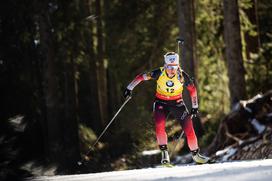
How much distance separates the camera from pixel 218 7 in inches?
802

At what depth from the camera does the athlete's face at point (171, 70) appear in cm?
877

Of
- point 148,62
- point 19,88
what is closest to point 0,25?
point 19,88

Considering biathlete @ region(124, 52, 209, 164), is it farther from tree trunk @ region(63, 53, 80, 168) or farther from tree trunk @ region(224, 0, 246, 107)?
tree trunk @ region(63, 53, 80, 168)

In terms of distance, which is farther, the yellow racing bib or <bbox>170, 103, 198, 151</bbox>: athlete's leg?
<bbox>170, 103, 198, 151</bbox>: athlete's leg

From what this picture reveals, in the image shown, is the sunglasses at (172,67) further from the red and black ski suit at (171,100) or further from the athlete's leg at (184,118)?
the athlete's leg at (184,118)

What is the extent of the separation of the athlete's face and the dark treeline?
2.27 m

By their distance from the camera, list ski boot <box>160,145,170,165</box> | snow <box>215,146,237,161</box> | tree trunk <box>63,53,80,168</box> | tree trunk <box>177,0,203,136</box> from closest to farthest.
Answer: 1. ski boot <box>160,145,170,165</box>
2. snow <box>215,146,237,161</box>
3. tree trunk <box>63,53,80,168</box>
4. tree trunk <box>177,0,203,136</box>

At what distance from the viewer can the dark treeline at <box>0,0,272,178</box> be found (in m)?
15.1

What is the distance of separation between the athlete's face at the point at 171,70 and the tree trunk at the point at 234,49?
246 inches

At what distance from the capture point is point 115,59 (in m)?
24.0

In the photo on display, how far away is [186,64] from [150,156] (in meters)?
3.24

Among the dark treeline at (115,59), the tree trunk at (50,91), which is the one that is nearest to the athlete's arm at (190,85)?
the dark treeline at (115,59)

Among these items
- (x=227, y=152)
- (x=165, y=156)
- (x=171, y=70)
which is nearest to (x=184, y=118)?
(x=165, y=156)

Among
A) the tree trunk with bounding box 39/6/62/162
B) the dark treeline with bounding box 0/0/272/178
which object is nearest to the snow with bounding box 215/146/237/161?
the dark treeline with bounding box 0/0/272/178
